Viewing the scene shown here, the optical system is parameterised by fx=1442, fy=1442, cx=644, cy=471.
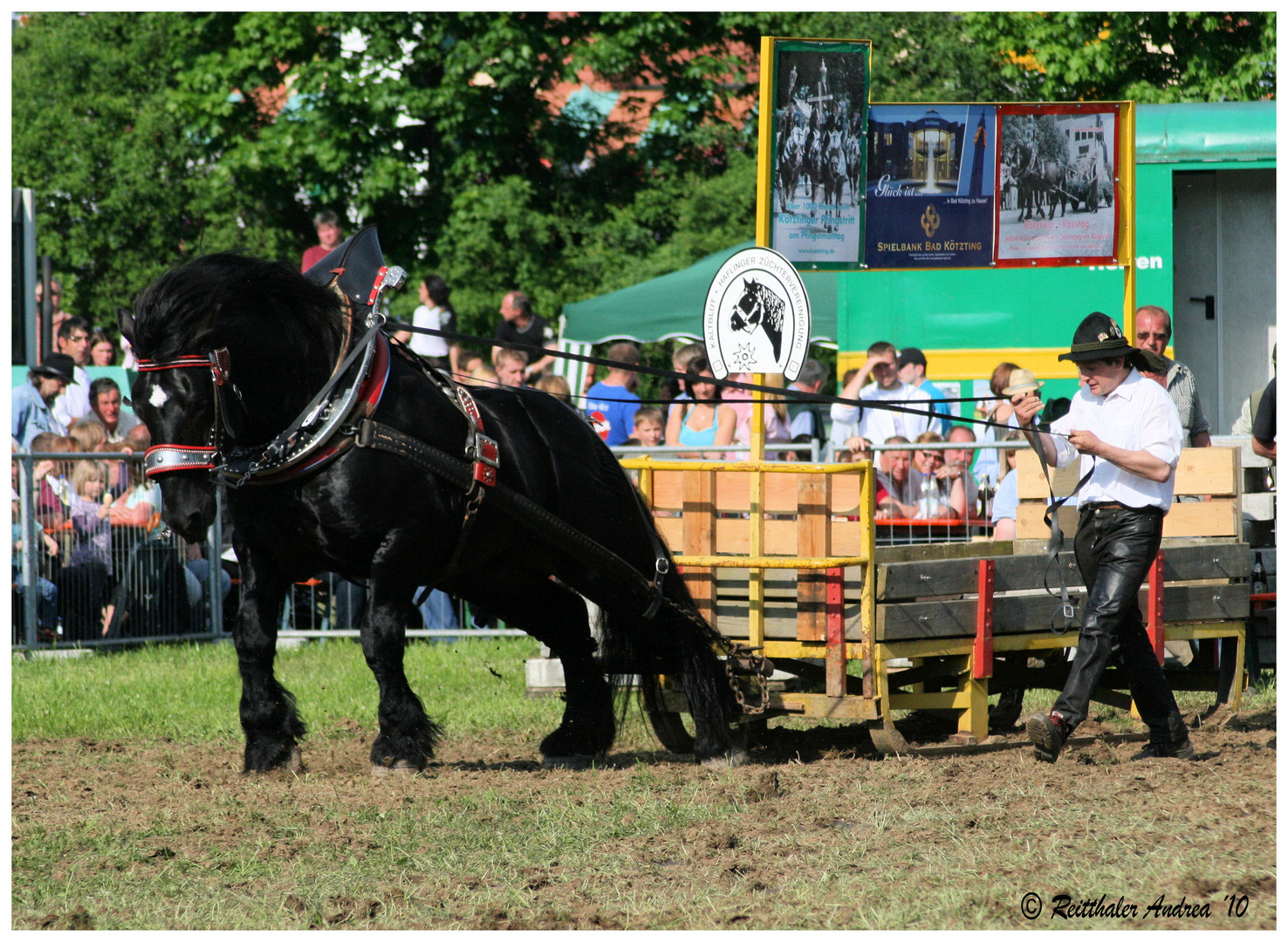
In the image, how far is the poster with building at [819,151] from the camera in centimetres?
656

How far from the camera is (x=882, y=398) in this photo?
1055cm

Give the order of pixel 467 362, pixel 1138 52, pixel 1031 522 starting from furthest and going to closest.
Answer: pixel 1138 52 → pixel 467 362 → pixel 1031 522

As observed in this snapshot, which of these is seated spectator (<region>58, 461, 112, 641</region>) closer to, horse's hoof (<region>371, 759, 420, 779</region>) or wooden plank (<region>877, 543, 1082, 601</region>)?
horse's hoof (<region>371, 759, 420, 779</region>)

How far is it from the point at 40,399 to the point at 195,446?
596 cm

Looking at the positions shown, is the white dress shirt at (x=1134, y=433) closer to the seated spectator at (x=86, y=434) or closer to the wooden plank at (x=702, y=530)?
the wooden plank at (x=702, y=530)

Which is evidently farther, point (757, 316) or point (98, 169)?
point (98, 169)

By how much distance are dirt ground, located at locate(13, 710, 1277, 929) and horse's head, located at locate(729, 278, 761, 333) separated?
1956mm

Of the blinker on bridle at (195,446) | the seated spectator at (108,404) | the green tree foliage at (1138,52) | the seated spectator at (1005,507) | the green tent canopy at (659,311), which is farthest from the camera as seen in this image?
the green tree foliage at (1138,52)

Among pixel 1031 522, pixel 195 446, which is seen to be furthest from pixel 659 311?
pixel 195 446

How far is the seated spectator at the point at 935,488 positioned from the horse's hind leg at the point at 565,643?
11.8 feet

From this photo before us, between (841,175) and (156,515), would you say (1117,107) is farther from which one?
(156,515)

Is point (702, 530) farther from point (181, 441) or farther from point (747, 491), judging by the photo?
point (181, 441)

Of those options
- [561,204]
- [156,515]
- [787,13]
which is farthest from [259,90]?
[156,515]

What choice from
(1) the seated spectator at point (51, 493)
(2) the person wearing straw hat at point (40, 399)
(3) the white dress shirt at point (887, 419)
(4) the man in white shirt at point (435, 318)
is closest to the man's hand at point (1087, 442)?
(3) the white dress shirt at point (887, 419)
